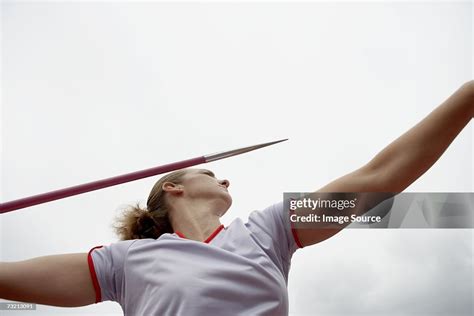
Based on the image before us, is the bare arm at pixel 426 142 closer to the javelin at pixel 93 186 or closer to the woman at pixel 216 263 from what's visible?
the woman at pixel 216 263

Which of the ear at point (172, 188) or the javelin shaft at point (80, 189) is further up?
the javelin shaft at point (80, 189)

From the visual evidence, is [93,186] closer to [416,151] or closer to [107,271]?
[107,271]

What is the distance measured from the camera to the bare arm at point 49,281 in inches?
27.8

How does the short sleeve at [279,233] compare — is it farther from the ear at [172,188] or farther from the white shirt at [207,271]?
the ear at [172,188]

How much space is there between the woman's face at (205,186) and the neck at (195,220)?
2 cm

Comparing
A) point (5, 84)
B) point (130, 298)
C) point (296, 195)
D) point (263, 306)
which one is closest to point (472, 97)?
point (296, 195)

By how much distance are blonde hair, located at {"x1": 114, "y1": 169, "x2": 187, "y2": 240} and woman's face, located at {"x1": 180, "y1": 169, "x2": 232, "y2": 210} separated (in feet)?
0.07

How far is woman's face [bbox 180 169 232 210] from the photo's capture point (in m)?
0.88

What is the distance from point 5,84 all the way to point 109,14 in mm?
316

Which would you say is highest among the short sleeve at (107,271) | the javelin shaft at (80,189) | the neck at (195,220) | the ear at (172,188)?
the javelin shaft at (80,189)

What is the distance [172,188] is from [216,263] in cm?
25

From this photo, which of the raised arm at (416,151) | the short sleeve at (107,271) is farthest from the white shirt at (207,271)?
the raised arm at (416,151)

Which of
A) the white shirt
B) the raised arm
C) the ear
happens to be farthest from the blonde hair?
the raised arm

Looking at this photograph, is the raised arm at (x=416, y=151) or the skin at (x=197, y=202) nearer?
the raised arm at (x=416, y=151)
